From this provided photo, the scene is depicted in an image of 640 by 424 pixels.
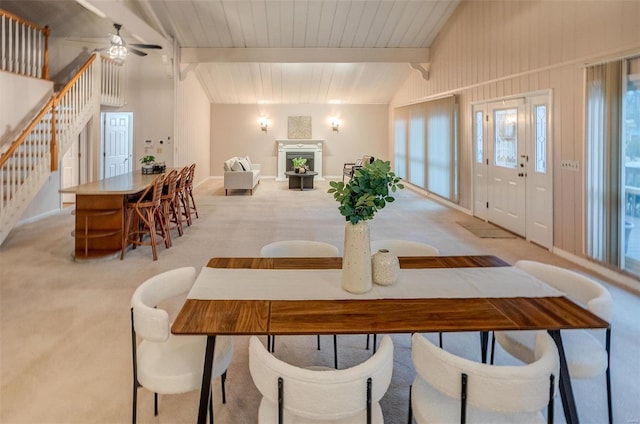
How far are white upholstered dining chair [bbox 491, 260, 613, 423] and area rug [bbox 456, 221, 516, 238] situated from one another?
3932 mm

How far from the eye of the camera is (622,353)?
8.43 ft

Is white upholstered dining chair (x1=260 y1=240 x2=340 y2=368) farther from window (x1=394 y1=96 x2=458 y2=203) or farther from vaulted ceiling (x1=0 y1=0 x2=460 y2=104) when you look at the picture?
window (x1=394 y1=96 x2=458 y2=203)

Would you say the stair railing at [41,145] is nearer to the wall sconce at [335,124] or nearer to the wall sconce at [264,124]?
the wall sconce at [264,124]

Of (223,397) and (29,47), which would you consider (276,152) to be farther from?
(223,397)

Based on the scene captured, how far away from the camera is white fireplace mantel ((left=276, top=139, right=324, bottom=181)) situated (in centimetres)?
1366

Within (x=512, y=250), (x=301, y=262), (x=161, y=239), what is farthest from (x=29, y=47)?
(x=512, y=250)

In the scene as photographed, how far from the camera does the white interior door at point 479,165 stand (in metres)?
6.95

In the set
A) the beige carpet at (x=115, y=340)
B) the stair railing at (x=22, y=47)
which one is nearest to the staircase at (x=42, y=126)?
the stair railing at (x=22, y=47)

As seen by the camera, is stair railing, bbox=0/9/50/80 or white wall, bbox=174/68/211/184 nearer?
stair railing, bbox=0/9/50/80

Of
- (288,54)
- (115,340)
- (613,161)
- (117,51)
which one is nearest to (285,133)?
(288,54)

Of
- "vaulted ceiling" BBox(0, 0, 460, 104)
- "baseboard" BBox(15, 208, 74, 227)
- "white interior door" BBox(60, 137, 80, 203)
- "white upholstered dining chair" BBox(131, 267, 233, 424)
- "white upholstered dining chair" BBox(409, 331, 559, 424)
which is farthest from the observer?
"white interior door" BBox(60, 137, 80, 203)

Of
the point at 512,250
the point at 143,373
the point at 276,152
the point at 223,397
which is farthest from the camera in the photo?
the point at 276,152

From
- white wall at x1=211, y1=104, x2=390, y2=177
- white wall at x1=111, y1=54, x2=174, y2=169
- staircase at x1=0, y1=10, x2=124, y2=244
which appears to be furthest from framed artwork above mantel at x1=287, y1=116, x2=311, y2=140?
staircase at x1=0, y1=10, x2=124, y2=244

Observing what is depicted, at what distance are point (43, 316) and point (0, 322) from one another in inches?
10.5
